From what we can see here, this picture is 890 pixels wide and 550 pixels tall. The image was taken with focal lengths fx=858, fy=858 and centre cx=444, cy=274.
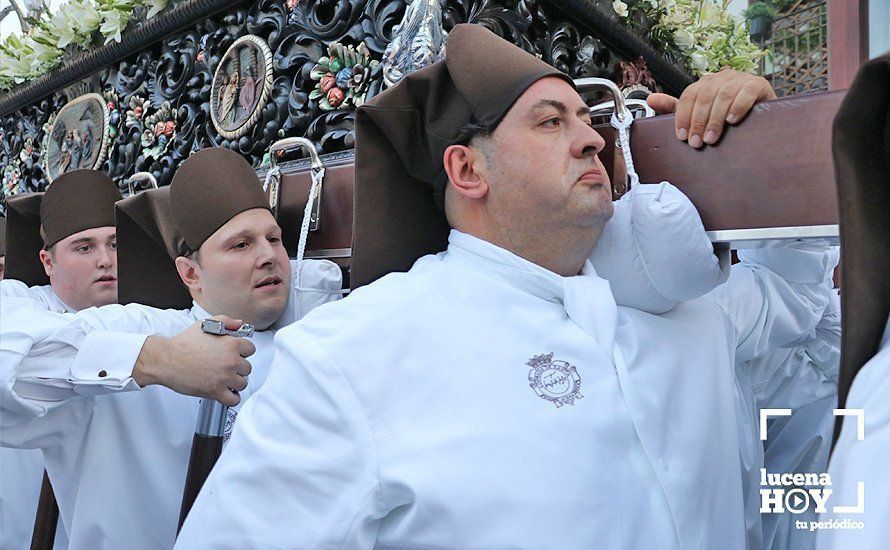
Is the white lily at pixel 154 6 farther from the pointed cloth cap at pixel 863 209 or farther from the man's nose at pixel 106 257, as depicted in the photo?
the pointed cloth cap at pixel 863 209

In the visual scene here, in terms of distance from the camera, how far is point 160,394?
2.32 meters

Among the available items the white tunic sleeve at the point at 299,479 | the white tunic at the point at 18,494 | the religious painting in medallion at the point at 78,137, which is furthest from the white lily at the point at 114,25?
the white tunic sleeve at the point at 299,479

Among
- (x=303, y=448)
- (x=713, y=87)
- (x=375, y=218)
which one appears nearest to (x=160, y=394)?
(x=375, y=218)

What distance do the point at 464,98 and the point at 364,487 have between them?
0.79 meters

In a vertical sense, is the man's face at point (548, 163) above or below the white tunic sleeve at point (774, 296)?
above

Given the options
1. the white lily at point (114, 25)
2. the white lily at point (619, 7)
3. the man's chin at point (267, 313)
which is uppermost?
the white lily at point (114, 25)

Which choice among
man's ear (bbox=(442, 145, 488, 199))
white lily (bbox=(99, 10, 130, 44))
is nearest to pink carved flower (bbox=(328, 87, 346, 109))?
man's ear (bbox=(442, 145, 488, 199))

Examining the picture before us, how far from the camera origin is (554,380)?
147 cm

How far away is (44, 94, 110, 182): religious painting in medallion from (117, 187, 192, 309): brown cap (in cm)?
117

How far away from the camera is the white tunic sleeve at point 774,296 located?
186 centimetres

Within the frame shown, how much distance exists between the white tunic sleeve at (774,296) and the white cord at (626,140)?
43cm

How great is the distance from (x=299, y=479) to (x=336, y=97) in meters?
1.33

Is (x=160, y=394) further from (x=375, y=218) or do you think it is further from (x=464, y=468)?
(x=464, y=468)

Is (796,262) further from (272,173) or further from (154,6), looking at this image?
(154,6)
